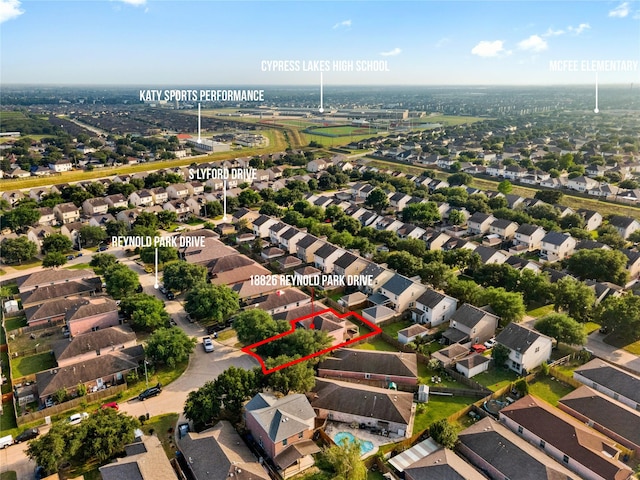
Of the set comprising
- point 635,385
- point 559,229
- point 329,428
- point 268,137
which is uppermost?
point 268,137

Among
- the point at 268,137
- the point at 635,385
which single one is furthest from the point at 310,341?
the point at 268,137

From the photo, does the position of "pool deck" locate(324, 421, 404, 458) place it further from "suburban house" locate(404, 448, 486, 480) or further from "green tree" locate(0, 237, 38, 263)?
"green tree" locate(0, 237, 38, 263)

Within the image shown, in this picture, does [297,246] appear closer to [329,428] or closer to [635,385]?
[329,428]

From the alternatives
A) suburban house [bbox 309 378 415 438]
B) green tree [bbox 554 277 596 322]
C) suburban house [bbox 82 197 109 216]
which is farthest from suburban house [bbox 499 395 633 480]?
suburban house [bbox 82 197 109 216]

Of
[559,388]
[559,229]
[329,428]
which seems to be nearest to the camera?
[329,428]

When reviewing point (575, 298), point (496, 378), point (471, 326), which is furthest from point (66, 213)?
point (575, 298)

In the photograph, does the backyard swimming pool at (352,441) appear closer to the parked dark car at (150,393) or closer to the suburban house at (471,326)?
the suburban house at (471,326)

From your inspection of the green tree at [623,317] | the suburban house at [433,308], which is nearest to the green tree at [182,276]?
the suburban house at [433,308]
